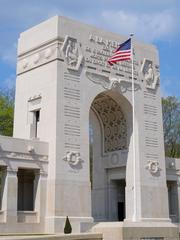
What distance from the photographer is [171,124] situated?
54844 millimetres

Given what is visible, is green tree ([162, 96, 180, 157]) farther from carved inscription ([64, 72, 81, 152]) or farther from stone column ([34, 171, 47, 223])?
stone column ([34, 171, 47, 223])

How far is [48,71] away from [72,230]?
11.8 m

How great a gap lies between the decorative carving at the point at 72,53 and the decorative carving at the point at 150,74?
6997 millimetres

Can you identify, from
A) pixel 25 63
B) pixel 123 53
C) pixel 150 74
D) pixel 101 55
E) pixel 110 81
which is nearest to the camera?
pixel 123 53

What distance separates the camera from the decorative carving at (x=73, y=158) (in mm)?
32500

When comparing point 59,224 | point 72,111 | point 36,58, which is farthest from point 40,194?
point 36,58

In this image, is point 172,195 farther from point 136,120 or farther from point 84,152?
point 84,152

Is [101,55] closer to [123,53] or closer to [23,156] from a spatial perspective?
[123,53]

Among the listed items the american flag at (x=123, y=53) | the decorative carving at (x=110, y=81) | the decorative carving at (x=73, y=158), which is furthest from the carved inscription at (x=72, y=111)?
the american flag at (x=123, y=53)

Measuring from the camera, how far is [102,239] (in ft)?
64.8

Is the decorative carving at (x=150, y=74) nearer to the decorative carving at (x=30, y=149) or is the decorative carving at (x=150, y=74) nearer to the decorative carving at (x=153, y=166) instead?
the decorative carving at (x=153, y=166)

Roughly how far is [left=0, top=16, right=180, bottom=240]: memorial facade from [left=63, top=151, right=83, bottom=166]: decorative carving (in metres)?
0.07

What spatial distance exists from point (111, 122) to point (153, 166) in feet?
20.1

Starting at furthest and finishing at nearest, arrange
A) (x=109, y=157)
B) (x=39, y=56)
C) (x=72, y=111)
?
1. (x=109, y=157)
2. (x=39, y=56)
3. (x=72, y=111)
